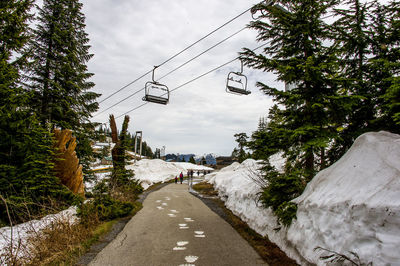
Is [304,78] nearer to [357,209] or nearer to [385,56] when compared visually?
[385,56]

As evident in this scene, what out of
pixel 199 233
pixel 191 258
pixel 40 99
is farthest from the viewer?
pixel 40 99

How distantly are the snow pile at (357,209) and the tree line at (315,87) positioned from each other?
61 cm

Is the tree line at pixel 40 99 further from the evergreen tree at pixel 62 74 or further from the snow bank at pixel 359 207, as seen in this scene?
the snow bank at pixel 359 207

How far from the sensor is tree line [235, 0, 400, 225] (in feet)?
18.0

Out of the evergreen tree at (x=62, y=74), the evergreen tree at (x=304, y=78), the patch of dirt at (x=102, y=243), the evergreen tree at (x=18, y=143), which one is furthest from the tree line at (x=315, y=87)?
the evergreen tree at (x=62, y=74)

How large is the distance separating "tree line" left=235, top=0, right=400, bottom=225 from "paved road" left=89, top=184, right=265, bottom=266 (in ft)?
5.32

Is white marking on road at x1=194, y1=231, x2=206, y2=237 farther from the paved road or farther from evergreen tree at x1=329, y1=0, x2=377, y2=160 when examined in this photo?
evergreen tree at x1=329, y1=0, x2=377, y2=160

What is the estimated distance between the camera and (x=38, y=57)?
13641 mm

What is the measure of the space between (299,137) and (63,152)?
33.8 ft

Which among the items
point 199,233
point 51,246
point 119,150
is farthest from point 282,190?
point 119,150

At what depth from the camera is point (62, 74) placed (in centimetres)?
1419

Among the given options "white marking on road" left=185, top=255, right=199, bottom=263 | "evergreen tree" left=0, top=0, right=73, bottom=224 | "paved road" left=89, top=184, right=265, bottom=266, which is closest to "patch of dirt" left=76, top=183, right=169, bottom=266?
"paved road" left=89, top=184, right=265, bottom=266

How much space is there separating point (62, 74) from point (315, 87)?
1520cm

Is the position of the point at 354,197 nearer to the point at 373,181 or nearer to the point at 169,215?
the point at 373,181
